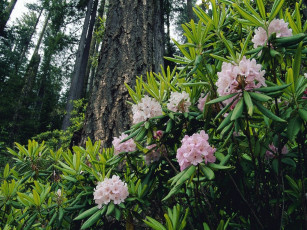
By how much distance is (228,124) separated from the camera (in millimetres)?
921

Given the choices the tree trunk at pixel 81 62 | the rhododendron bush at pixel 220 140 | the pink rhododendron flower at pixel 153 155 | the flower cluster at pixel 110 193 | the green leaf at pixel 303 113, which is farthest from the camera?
the tree trunk at pixel 81 62

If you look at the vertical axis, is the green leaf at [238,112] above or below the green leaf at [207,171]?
above

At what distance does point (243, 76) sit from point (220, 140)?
1.54 feet

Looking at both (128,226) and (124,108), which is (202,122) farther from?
(124,108)

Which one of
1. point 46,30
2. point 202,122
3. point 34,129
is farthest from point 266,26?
point 46,30

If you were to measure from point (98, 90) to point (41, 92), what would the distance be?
20289 millimetres

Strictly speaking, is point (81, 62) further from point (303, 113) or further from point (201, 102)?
point (303, 113)

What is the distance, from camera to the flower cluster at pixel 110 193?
109 cm

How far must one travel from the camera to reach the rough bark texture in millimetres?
1935

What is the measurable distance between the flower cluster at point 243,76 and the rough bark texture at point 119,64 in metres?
1.18

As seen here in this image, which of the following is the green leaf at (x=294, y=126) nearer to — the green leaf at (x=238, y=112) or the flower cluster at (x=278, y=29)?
the green leaf at (x=238, y=112)

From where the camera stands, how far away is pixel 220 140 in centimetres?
120

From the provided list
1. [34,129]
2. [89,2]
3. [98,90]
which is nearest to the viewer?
[98,90]

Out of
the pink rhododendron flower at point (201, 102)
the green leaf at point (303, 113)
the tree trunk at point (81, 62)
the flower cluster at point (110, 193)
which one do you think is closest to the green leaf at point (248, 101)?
the green leaf at point (303, 113)
